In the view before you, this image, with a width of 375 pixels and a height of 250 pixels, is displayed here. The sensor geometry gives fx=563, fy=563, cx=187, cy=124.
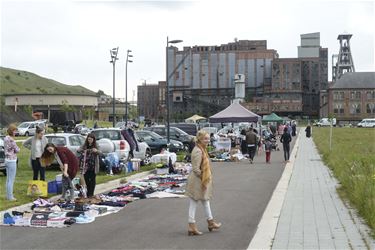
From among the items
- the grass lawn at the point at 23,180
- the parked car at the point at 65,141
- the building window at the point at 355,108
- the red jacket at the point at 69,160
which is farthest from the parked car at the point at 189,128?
the building window at the point at 355,108

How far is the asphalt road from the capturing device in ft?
28.6

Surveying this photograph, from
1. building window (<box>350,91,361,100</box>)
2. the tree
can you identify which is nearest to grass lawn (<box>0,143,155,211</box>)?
the tree

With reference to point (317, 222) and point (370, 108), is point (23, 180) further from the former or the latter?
point (370, 108)

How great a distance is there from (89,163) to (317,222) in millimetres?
6138

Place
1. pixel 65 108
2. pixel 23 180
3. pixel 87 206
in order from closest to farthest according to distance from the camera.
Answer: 1. pixel 87 206
2. pixel 23 180
3. pixel 65 108

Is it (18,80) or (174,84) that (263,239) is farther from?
(18,80)

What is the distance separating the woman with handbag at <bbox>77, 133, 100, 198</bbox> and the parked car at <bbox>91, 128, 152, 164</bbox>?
751cm

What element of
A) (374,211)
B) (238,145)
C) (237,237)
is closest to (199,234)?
(237,237)

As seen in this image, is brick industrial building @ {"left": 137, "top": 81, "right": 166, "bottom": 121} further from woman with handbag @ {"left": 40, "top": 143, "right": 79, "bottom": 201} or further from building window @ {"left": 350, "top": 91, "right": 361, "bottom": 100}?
woman with handbag @ {"left": 40, "top": 143, "right": 79, "bottom": 201}

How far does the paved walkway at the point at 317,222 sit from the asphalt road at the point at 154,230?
23.5 inches

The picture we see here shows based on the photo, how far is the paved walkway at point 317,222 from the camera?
846cm

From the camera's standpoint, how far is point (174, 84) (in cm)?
16025

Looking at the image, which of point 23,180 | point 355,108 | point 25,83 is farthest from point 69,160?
point 25,83

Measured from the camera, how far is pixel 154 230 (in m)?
9.85
